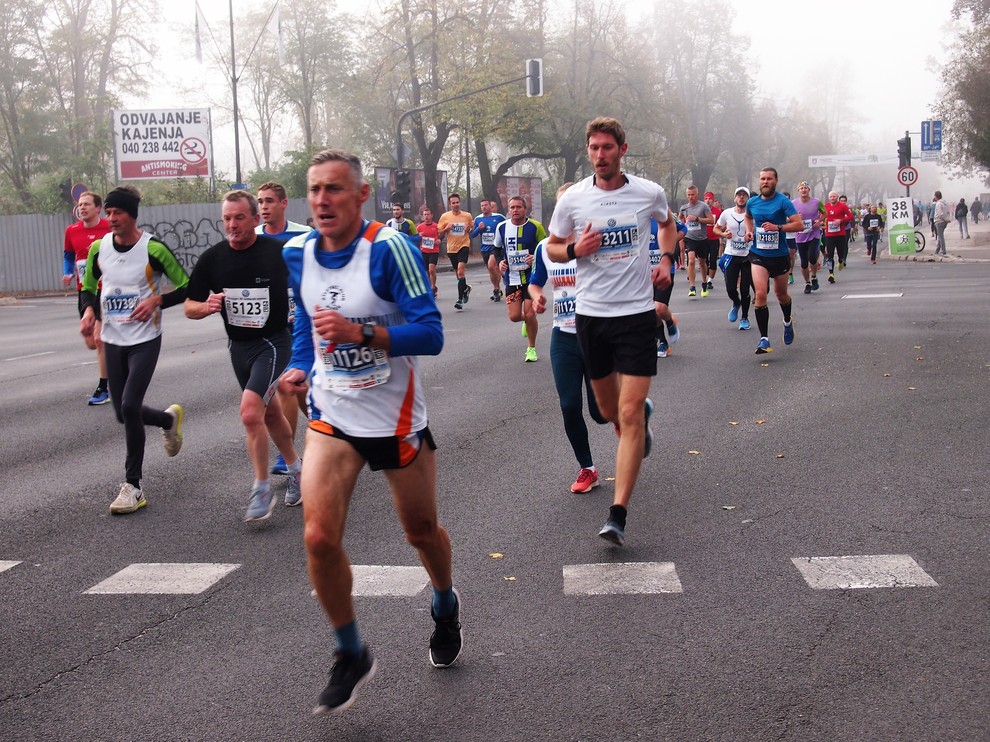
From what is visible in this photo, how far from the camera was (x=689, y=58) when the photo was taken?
78.6 m

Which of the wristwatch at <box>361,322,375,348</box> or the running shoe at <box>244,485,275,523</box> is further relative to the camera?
the running shoe at <box>244,485,275,523</box>

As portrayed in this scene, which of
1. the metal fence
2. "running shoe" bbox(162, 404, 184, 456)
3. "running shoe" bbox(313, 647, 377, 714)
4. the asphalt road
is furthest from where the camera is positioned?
the metal fence

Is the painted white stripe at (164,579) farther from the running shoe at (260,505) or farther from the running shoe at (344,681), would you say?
the running shoe at (344,681)

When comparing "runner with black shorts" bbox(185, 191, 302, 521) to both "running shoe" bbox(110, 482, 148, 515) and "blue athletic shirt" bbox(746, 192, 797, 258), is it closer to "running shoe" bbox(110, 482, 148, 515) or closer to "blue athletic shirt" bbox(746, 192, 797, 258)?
"running shoe" bbox(110, 482, 148, 515)

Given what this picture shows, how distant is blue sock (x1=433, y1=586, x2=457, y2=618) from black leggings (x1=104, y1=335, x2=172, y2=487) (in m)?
3.47

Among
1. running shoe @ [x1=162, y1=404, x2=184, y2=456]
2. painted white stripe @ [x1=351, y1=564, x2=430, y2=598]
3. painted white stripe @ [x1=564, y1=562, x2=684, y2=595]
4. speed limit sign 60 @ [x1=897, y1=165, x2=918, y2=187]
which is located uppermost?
speed limit sign 60 @ [x1=897, y1=165, x2=918, y2=187]

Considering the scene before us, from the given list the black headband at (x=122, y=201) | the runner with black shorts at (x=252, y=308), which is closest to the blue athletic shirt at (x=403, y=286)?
the runner with black shorts at (x=252, y=308)

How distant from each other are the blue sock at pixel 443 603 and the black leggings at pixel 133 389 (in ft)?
11.4

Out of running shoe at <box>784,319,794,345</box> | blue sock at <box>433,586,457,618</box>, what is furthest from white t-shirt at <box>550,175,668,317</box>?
running shoe at <box>784,319,794,345</box>

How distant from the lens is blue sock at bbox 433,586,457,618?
4.29m

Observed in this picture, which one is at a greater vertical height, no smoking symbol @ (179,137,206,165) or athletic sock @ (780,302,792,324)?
no smoking symbol @ (179,137,206,165)

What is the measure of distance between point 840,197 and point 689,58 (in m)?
52.5

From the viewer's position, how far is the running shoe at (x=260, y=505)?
21.6ft

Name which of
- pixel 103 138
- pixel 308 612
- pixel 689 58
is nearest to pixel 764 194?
pixel 308 612
